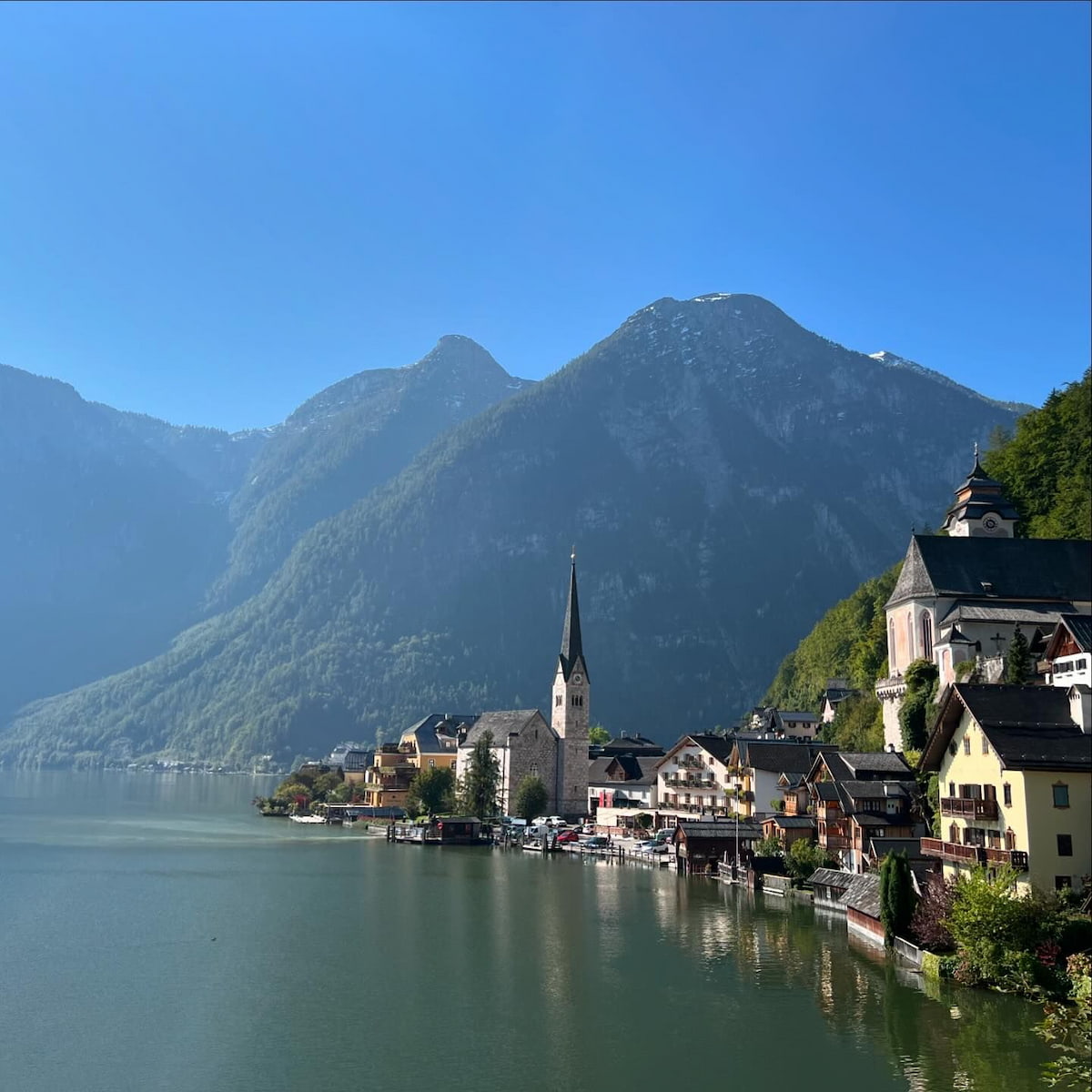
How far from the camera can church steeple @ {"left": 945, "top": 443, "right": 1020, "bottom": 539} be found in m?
94.0

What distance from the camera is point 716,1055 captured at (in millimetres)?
36906

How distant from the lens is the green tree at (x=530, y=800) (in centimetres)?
12694

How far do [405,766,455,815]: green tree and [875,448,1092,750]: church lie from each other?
63.3m

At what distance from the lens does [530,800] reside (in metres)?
127

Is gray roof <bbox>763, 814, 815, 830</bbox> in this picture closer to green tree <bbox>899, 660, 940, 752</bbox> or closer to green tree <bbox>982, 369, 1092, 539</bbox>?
green tree <bbox>899, 660, 940, 752</bbox>

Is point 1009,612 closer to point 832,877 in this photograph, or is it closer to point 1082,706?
point 832,877

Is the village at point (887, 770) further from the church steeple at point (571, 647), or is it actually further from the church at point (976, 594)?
the church steeple at point (571, 647)

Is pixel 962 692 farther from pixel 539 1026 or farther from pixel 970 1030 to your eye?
pixel 539 1026

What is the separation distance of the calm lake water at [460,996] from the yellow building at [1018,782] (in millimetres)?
6465

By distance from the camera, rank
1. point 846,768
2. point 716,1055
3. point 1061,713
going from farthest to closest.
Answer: point 846,768 → point 1061,713 → point 716,1055

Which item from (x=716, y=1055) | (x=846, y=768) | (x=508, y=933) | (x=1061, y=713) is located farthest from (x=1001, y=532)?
(x=716, y=1055)

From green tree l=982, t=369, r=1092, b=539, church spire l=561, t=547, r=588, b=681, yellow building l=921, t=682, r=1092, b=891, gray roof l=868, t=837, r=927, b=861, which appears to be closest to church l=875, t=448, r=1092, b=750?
green tree l=982, t=369, r=1092, b=539

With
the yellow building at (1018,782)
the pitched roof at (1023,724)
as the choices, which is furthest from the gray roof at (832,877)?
the pitched roof at (1023,724)

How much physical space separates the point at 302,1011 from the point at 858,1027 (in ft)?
69.5
